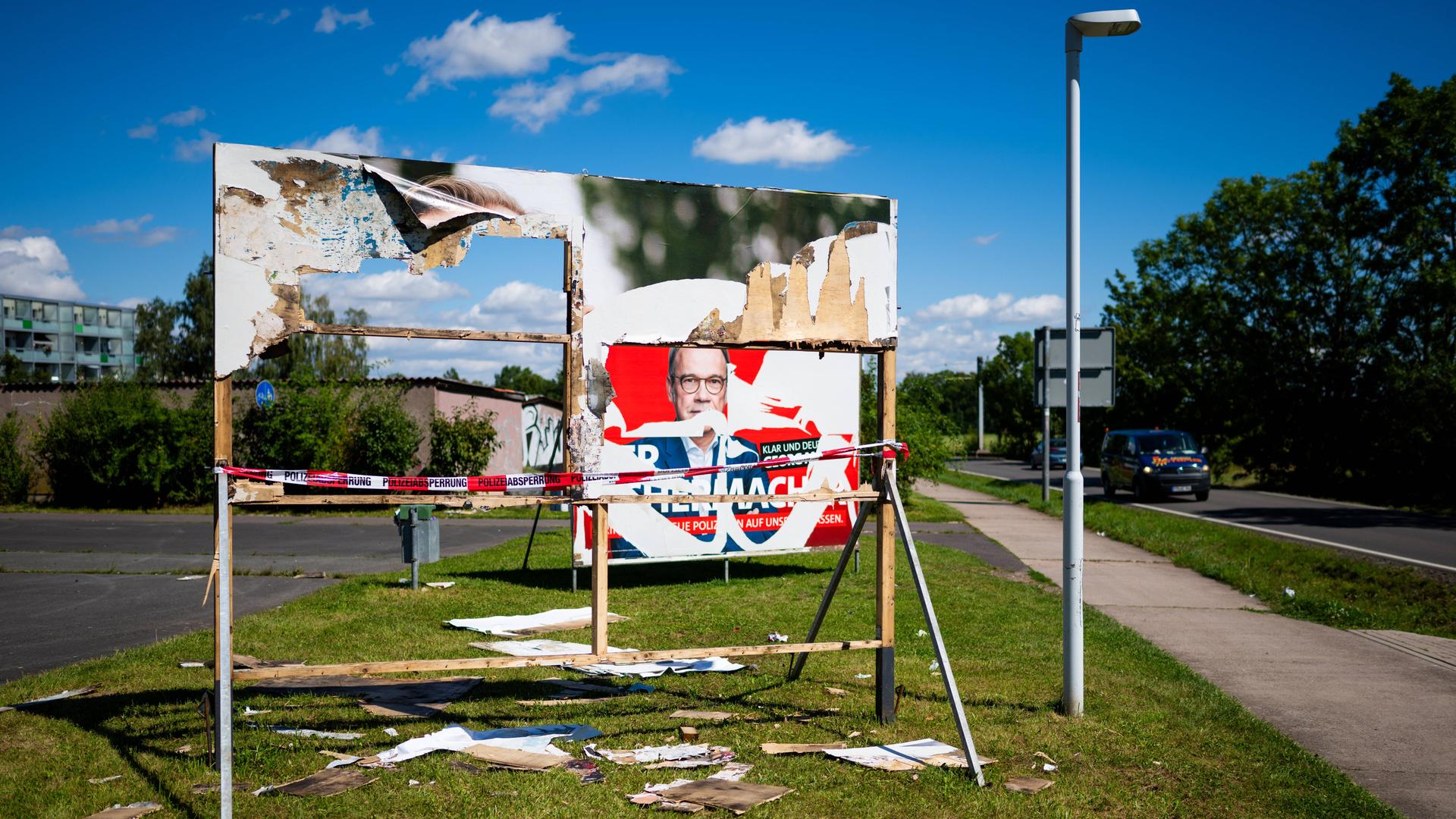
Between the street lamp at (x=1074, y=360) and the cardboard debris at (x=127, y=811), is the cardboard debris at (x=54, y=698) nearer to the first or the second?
the cardboard debris at (x=127, y=811)

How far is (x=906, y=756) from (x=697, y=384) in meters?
6.38

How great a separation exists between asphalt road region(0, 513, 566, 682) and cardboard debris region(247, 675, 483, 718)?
7.41 feet

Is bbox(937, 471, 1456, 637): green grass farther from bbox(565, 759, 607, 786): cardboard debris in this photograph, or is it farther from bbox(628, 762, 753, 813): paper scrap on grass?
bbox(565, 759, 607, 786): cardboard debris

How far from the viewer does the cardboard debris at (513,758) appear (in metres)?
5.07

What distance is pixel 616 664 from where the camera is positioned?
7.47 m

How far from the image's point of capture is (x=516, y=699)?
6477 mm

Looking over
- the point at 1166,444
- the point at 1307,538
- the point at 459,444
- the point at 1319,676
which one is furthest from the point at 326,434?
the point at 1166,444

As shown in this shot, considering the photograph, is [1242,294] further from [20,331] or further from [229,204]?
[20,331]

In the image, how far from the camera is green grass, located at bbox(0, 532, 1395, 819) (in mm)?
4695

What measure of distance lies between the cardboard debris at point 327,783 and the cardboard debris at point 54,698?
269 cm

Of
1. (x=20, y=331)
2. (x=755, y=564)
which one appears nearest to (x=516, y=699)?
(x=755, y=564)

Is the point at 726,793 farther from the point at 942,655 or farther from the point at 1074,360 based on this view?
the point at 1074,360

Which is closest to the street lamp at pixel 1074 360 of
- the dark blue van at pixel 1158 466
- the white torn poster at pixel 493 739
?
the white torn poster at pixel 493 739

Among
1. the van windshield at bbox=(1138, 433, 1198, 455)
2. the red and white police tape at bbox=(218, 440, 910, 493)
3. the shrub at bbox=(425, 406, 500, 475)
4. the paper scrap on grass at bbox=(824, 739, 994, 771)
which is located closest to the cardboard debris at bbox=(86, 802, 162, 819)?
the red and white police tape at bbox=(218, 440, 910, 493)
